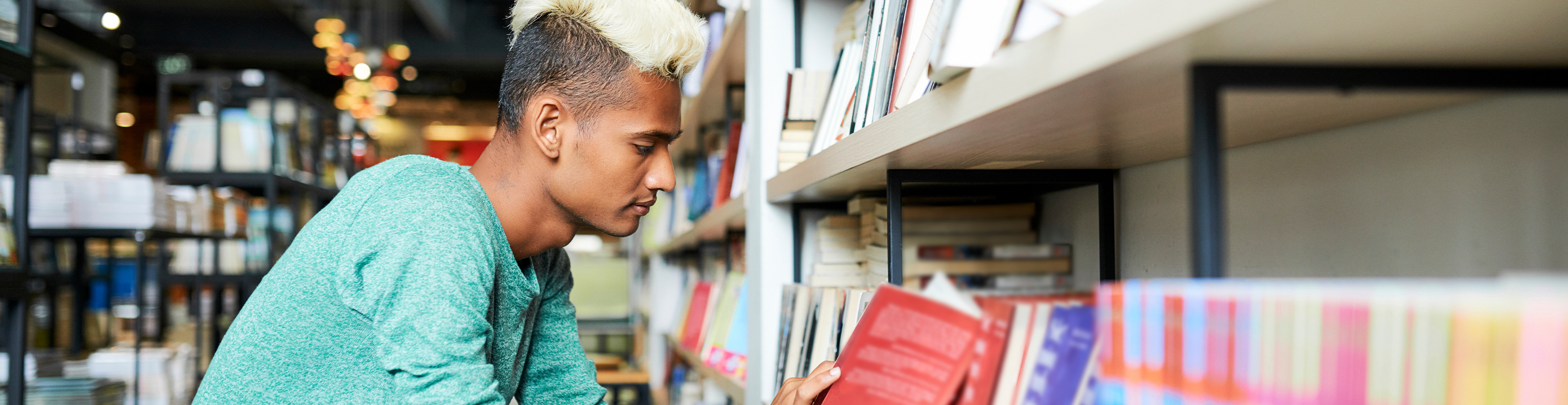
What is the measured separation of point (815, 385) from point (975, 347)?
0.33m

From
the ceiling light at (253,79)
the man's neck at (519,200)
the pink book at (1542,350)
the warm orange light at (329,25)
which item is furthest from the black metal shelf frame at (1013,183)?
the warm orange light at (329,25)

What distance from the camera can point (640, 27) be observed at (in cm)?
117

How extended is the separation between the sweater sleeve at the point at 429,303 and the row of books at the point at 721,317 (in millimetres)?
1099

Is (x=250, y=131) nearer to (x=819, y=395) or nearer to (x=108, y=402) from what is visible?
(x=108, y=402)

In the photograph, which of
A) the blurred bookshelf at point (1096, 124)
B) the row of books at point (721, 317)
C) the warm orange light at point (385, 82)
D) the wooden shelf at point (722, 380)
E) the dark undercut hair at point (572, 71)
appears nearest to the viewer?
the blurred bookshelf at point (1096, 124)

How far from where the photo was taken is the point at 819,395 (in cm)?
97

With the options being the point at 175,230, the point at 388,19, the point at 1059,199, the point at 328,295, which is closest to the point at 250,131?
the point at 175,230

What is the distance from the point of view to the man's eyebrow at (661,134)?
45.6 inches

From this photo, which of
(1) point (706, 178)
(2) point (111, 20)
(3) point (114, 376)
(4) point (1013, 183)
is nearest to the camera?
(4) point (1013, 183)

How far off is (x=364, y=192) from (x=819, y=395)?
20.3 inches

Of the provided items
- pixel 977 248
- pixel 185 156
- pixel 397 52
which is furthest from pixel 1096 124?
pixel 397 52

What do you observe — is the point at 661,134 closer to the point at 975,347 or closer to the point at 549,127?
the point at 549,127

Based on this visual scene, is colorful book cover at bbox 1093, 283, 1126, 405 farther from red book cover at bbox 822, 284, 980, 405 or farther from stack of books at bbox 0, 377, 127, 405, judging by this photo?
stack of books at bbox 0, 377, 127, 405

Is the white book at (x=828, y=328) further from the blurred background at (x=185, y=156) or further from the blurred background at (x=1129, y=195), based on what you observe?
the blurred background at (x=185, y=156)
